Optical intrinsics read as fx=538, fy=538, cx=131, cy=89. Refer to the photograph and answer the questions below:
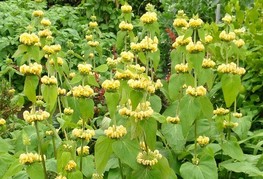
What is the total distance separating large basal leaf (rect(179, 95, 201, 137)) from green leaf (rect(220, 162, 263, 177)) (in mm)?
402

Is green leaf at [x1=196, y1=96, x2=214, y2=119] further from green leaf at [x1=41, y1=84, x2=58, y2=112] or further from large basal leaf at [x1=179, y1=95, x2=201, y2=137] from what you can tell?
green leaf at [x1=41, y1=84, x2=58, y2=112]

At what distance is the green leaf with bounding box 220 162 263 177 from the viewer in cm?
218

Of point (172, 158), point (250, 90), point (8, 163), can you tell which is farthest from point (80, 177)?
point (250, 90)

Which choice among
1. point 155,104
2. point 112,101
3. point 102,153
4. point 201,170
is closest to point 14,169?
point 102,153

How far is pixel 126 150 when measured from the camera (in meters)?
1.73

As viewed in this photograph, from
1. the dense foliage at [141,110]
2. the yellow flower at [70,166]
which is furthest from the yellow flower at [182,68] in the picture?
the yellow flower at [70,166]

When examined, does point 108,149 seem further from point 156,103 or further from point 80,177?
point 156,103

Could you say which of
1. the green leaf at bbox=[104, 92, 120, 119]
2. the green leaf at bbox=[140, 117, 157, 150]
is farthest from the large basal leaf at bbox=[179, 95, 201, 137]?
the green leaf at bbox=[104, 92, 120, 119]

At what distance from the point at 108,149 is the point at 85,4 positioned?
15.0 feet

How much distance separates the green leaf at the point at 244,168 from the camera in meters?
2.18

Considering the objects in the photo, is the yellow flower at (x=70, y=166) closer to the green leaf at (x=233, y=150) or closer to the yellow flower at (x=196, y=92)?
the yellow flower at (x=196, y=92)

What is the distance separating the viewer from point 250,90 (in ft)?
10.0

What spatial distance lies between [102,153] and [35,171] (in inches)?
8.8

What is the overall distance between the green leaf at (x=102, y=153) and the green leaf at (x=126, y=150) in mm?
23
